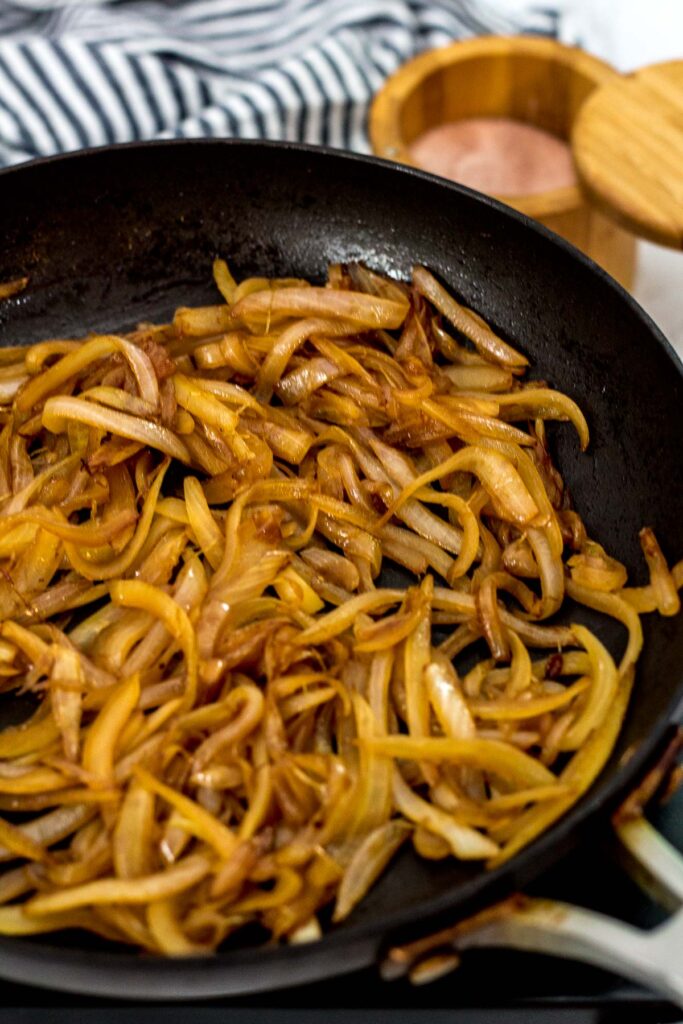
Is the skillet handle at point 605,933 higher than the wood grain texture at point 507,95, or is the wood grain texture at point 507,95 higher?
the wood grain texture at point 507,95

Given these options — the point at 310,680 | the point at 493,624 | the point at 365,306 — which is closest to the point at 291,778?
the point at 310,680

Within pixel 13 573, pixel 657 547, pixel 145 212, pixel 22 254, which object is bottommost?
pixel 13 573

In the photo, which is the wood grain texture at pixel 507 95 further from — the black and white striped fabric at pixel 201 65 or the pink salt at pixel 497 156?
the black and white striped fabric at pixel 201 65

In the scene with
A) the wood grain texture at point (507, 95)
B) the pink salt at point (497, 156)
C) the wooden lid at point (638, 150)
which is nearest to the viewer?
the wooden lid at point (638, 150)

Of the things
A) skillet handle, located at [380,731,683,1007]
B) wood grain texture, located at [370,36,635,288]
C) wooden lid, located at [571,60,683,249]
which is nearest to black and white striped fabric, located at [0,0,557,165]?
wood grain texture, located at [370,36,635,288]

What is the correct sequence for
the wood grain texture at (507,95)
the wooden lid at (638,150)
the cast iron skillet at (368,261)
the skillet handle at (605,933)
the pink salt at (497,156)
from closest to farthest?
the skillet handle at (605,933) < the cast iron skillet at (368,261) < the wooden lid at (638,150) < the wood grain texture at (507,95) < the pink salt at (497,156)

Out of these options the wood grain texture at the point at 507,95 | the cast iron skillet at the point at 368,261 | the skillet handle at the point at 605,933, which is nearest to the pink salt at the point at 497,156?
the wood grain texture at the point at 507,95

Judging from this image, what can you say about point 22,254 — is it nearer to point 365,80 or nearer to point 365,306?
point 365,306
